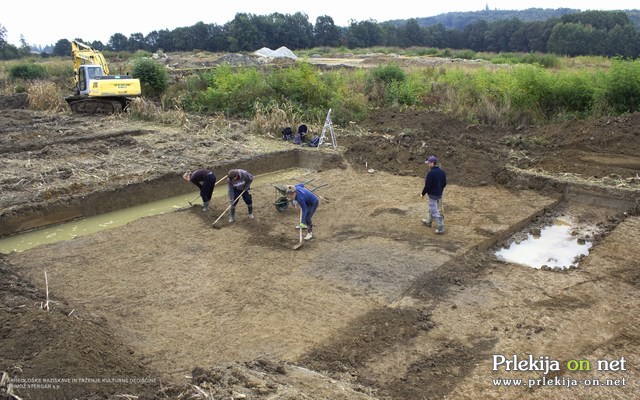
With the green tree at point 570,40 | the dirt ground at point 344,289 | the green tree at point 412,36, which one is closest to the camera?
the dirt ground at point 344,289

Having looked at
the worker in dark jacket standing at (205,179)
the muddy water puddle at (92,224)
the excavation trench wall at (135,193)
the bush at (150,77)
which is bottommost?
the muddy water puddle at (92,224)

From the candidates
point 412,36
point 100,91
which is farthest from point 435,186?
point 412,36

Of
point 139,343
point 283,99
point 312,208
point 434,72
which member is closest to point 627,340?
point 312,208

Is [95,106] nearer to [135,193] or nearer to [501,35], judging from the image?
[135,193]

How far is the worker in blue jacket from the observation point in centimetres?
899

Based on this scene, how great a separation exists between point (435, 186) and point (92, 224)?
742 cm

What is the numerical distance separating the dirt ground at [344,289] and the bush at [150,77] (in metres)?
10.8

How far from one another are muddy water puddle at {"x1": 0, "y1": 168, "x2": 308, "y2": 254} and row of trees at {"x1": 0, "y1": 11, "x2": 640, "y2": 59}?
55.5 m

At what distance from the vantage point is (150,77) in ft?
81.0

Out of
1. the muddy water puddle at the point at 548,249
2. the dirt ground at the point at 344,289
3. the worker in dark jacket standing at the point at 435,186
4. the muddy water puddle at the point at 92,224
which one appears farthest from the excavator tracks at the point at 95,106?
the muddy water puddle at the point at 548,249

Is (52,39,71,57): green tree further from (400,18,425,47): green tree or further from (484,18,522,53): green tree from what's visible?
(484,18,522,53): green tree

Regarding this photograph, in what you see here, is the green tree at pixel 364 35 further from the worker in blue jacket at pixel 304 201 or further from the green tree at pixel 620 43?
the worker in blue jacket at pixel 304 201

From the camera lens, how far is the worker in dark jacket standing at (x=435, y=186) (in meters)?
9.31

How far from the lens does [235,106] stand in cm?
2102
